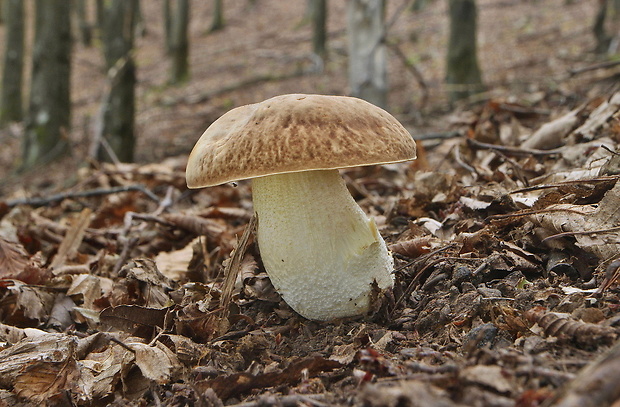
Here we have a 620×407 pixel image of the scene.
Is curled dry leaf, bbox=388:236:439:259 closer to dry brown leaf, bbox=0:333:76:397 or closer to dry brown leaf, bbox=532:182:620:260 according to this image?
dry brown leaf, bbox=532:182:620:260

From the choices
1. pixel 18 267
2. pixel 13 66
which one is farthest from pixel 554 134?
pixel 13 66

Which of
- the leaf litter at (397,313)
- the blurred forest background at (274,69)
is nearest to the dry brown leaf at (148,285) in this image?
the leaf litter at (397,313)

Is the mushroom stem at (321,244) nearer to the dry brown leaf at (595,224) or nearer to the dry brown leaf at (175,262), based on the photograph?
the dry brown leaf at (595,224)

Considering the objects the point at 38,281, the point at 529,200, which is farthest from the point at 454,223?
the point at 38,281

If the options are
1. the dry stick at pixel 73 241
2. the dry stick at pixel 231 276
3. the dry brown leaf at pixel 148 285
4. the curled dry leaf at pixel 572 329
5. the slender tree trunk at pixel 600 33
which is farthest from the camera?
the slender tree trunk at pixel 600 33

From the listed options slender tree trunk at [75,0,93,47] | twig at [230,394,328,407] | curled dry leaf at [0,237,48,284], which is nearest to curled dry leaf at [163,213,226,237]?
curled dry leaf at [0,237,48,284]

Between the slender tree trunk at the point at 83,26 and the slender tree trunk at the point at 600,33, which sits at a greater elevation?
the slender tree trunk at the point at 83,26

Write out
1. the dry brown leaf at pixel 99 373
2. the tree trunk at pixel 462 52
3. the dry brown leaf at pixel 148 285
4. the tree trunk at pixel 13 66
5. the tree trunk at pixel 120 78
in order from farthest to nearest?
the tree trunk at pixel 13 66 < the tree trunk at pixel 462 52 < the tree trunk at pixel 120 78 < the dry brown leaf at pixel 148 285 < the dry brown leaf at pixel 99 373

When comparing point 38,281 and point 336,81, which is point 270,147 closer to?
point 38,281
